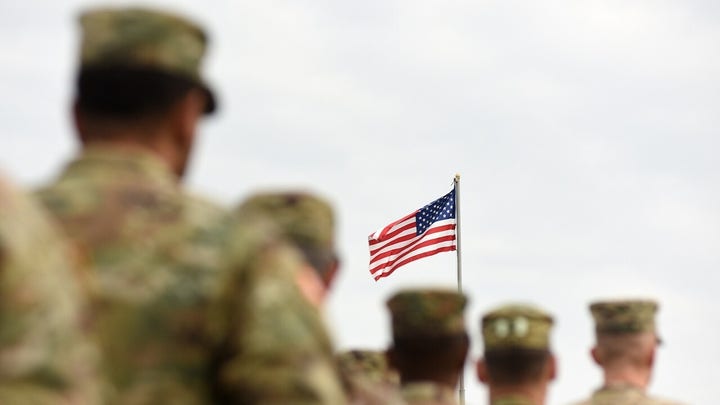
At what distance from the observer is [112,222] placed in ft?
15.2

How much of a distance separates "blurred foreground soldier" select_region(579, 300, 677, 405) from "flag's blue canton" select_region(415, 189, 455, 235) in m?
13.4

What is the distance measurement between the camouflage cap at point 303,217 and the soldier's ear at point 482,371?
6.32 ft

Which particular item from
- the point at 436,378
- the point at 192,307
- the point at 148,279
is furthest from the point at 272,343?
the point at 436,378

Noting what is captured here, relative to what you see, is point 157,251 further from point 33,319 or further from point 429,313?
point 429,313

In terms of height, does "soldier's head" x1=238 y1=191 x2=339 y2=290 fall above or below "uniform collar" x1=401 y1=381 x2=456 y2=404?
above

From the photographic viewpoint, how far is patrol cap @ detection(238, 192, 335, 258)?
23.1ft

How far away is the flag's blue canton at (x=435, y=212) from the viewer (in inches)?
930

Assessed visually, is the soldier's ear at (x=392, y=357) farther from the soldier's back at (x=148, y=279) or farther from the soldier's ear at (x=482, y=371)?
the soldier's back at (x=148, y=279)

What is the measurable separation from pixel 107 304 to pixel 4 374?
0.88 metres

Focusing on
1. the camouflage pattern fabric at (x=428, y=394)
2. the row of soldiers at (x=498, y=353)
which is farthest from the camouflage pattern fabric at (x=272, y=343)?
the camouflage pattern fabric at (x=428, y=394)

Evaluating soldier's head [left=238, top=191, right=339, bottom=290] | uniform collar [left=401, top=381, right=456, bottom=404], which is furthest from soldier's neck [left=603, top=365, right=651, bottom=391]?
soldier's head [left=238, top=191, right=339, bottom=290]

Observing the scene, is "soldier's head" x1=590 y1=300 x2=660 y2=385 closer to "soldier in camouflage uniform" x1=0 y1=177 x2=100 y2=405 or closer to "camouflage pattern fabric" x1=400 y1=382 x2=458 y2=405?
"camouflage pattern fabric" x1=400 y1=382 x2=458 y2=405

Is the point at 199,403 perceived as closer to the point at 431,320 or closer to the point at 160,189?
the point at 160,189

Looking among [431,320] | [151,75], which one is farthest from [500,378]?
[151,75]
